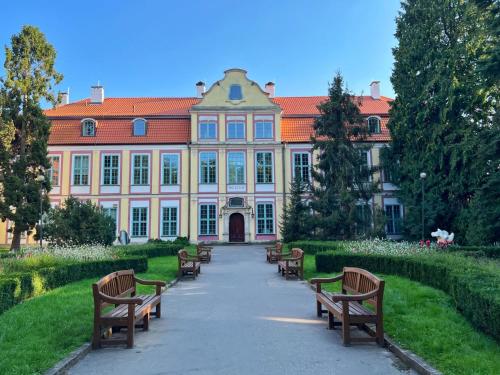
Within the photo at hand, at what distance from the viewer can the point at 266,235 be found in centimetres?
3162

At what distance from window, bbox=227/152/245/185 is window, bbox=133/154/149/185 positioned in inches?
241

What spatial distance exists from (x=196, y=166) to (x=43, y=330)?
2623cm

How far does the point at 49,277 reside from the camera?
9.57 metres

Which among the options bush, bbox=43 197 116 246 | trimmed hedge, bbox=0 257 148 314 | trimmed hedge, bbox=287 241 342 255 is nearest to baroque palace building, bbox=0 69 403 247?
trimmed hedge, bbox=287 241 342 255

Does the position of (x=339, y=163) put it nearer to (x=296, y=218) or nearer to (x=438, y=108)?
(x=296, y=218)

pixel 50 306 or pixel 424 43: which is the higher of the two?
pixel 424 43

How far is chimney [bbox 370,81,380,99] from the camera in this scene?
38344 millimetres

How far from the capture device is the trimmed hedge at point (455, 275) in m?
5.59

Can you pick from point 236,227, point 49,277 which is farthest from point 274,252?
point 236,227

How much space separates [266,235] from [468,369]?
2730 cm

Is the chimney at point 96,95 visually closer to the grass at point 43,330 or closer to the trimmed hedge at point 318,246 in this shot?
the trimmed hedge at point 318,246

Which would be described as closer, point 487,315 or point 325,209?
point 487,315

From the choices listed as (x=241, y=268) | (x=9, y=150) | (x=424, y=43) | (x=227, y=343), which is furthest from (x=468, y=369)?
(x=424, y=43)

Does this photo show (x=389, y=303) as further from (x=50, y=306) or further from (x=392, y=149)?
(x=392, y=149)
